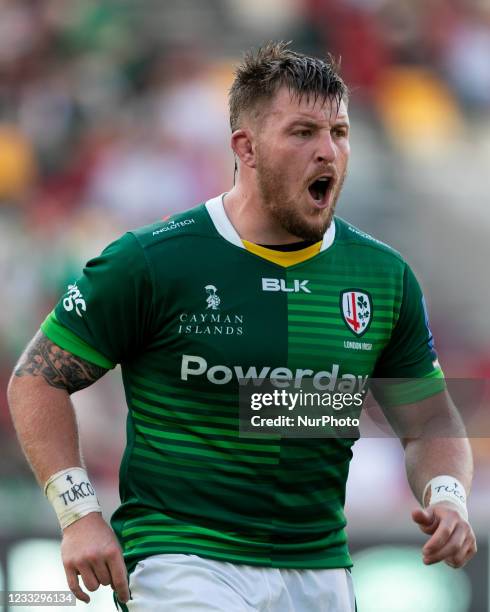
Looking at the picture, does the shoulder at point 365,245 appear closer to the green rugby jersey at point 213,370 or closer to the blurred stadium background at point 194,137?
the green rugby jersey at point 213,370

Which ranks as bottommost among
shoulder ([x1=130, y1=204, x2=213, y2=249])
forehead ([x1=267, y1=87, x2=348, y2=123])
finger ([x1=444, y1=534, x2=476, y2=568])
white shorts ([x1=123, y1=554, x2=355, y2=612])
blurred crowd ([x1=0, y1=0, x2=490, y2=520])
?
white shorts ([x1=123, y1=554, x2=355, y2=612])

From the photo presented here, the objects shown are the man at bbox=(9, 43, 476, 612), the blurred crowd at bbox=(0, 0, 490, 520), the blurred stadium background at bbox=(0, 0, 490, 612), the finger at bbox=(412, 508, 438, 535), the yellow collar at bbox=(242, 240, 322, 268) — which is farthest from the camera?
the blurred crowd at bbox=(0, 0, 490, 520)

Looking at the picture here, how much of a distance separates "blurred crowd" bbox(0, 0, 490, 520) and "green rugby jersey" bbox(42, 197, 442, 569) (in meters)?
6.34

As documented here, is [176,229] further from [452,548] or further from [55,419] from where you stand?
[452,548]

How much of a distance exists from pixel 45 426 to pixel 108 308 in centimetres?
39

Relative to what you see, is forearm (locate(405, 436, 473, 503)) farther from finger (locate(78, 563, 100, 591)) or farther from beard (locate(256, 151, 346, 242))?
finger (locate(78, 563, 100, 591))

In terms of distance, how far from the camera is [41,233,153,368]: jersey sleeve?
3477 mm

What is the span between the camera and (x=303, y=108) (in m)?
3.63

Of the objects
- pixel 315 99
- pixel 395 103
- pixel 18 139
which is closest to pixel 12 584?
pixel 315 99

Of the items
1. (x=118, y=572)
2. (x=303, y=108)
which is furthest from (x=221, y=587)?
(x=303, y=108)

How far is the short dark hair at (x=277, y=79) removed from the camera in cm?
365

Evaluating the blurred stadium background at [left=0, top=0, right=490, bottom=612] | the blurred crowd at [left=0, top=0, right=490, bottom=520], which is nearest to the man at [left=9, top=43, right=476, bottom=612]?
the blurred stadium background at [left=0, top=0, right=490, bottom=612]

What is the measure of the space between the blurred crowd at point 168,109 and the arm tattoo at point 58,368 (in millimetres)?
6313

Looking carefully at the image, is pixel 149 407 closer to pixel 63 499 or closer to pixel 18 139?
pixel 63 499
